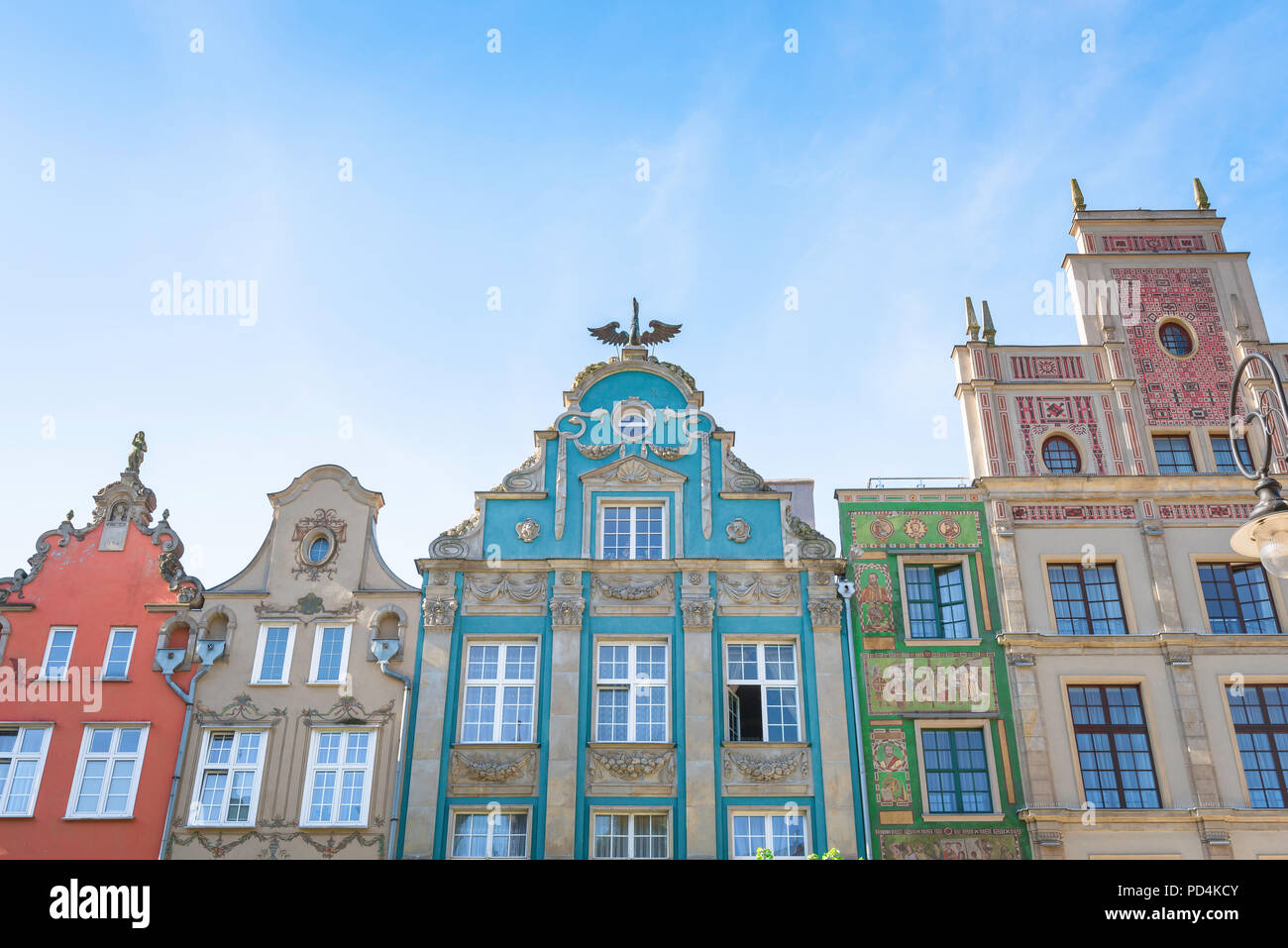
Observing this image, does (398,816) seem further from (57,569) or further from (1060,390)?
(1060,390)

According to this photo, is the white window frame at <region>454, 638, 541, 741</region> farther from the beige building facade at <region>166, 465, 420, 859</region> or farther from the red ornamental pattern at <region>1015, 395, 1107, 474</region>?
the red ornamental pattern at <region>1015, 395, 1107, 474</region>

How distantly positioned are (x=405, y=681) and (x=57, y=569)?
751cm

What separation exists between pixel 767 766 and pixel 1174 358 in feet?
42.7

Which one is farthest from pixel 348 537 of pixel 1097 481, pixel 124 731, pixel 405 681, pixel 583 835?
pixel 1097 481

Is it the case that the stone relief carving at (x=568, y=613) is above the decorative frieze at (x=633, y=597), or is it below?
below

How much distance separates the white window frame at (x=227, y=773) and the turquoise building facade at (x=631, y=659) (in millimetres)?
2723

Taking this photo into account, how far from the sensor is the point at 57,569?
23875mm

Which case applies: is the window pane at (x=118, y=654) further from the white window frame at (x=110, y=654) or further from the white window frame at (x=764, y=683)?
the white window frame at (x=764, y=683)

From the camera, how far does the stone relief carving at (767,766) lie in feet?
70.9

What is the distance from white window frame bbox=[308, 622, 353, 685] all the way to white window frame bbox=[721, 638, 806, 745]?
282 inches

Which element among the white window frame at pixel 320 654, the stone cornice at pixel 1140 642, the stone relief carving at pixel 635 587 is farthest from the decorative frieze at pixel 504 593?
the stone cornice at pixel 1140 642

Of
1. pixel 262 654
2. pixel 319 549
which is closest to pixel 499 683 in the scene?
pixel 262 654

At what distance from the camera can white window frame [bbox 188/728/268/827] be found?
846 inches
